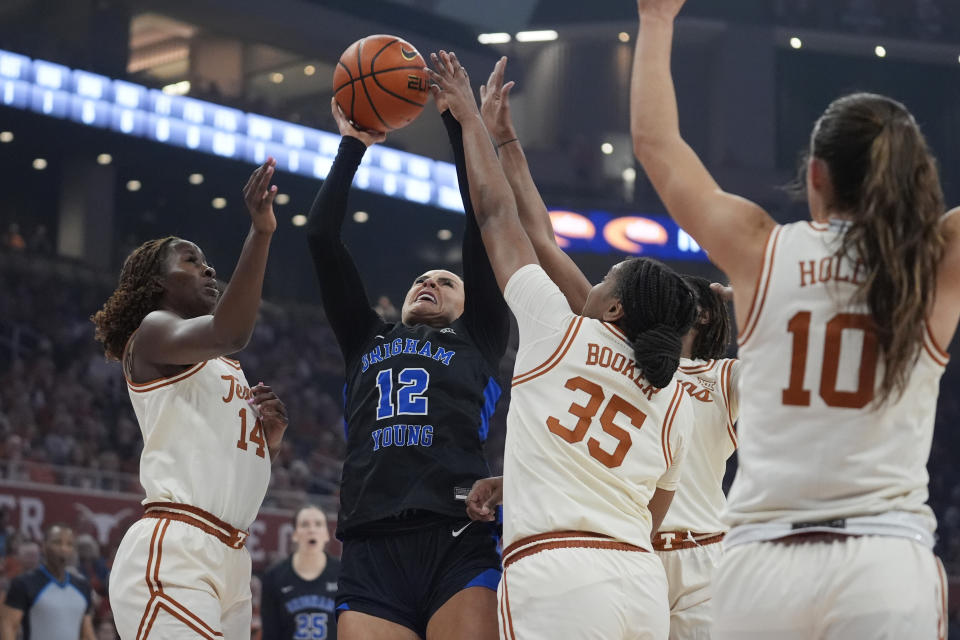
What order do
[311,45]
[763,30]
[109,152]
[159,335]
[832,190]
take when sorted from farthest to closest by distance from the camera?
[763,30] < [311,45] < [109,152] < [159,335] < [832,190]

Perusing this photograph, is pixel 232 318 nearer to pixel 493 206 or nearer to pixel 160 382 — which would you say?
pixel 160 382

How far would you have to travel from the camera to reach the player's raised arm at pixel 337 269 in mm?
4891

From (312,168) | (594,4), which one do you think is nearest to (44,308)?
(312,168)

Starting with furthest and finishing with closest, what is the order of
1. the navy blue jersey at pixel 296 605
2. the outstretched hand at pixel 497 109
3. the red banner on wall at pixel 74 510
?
the red banner on wall at pixel 74 510, the navy blue jersey at pixel 296 605, the outstretched hand at pixel 497 109

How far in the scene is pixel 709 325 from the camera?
5.07m

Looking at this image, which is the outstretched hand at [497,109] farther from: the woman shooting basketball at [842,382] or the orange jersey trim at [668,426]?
the woman shooting basketball at [842,382]

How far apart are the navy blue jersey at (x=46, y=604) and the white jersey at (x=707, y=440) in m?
6.58

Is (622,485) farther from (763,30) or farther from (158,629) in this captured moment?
(763,30)

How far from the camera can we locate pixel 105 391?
2058cm

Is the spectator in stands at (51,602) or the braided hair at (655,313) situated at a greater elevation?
the braided hair at (655,313)

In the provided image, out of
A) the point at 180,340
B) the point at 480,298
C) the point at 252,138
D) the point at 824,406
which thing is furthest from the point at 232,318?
the point at 252,138

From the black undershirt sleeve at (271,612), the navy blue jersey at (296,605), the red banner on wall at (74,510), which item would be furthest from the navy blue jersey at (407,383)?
the red banner on wall at (74,510)

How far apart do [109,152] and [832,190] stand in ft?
82.7

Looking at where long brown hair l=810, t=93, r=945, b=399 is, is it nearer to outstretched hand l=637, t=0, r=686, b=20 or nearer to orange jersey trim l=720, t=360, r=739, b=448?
outstretched hand l=637, t=0, r=686, b=20
